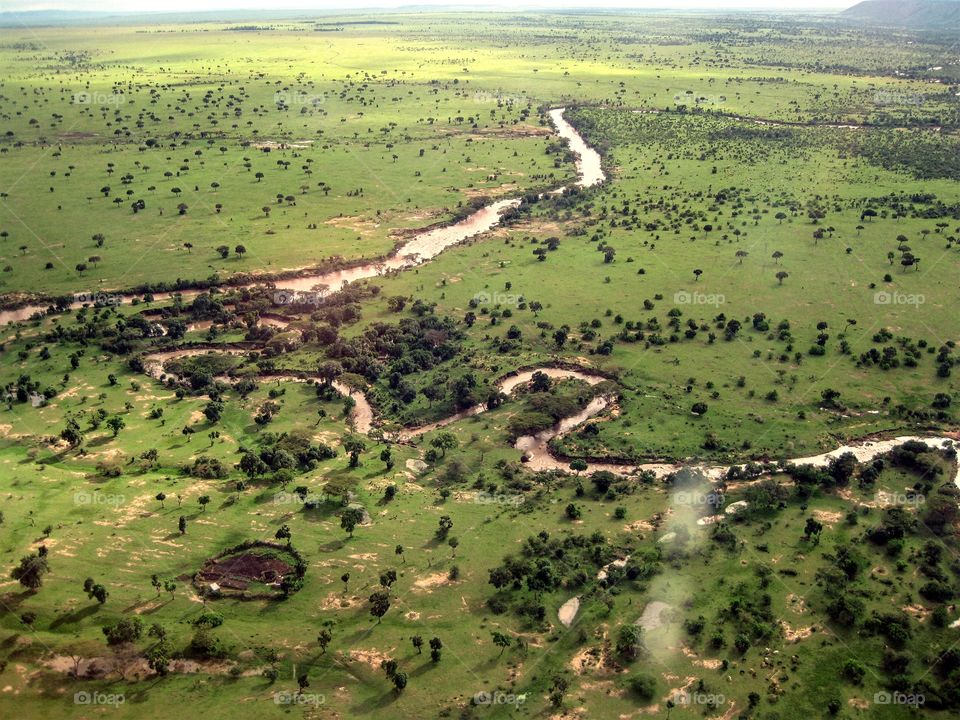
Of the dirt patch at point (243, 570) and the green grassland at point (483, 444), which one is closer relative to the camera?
the green grassland at point (483, 444)

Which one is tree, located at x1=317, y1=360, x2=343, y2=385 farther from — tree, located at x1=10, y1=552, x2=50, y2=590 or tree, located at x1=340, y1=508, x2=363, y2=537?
tree, located at x1=10, y1=552, x2=50, y2=590

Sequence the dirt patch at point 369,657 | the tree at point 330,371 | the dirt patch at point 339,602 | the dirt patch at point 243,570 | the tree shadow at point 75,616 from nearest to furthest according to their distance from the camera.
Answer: the dirt patch at point 369,657
the tree shadow at point 75,616
the dirt patch at point 339,602
the dirt patch at point 243,570
the tree at point 330,371

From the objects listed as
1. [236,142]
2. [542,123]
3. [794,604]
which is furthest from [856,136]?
[794,604]

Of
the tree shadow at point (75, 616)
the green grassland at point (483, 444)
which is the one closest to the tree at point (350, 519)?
the green grassland at point (483, 444)

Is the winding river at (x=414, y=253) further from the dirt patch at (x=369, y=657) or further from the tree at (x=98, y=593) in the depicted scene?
the dirt patch at (x=369, y=657)

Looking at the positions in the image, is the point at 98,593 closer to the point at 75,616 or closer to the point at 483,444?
the point at 75,616

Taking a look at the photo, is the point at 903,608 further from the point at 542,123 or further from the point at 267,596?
the point at 542,123
